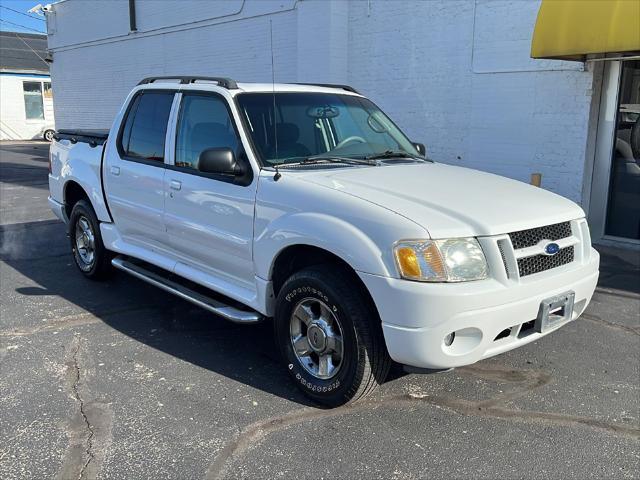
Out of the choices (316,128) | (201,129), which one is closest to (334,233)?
(316,128)

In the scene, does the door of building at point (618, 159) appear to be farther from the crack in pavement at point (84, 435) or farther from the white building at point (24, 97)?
the white building at point (24, 97)

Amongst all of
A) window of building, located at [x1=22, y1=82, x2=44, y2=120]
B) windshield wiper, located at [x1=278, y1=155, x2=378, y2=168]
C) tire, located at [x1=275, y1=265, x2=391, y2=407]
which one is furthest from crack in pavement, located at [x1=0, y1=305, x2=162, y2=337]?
window of building, located at [x1=22, y1=82, x2=44, y2=120]

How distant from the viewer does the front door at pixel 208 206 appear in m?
4.19

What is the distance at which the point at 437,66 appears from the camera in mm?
10539

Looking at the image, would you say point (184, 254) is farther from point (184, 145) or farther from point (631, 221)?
point (631, 221)

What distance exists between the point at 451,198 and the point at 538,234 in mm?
547

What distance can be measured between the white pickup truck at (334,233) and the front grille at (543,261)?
0.01 meters

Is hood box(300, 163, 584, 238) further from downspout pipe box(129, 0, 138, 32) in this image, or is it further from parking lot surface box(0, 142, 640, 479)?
downspout pipe box(129, 0, 138, 32)

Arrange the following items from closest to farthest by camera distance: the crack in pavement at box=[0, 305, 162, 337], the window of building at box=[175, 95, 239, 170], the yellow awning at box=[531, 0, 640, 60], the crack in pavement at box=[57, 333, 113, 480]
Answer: the crack in pavement at box=[57, 333, 113, 480] < the window of building at box=[175, 95, 239, 170] < the crack in pavement at box=[0, 305, 162, 337] < the yellow awning at box=[531, 0, 640, 60]

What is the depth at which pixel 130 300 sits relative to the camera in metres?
5.87

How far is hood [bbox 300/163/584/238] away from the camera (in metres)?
3.37

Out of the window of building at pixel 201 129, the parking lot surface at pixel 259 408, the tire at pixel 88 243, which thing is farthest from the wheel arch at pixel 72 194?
the window of building at pixel 201 129

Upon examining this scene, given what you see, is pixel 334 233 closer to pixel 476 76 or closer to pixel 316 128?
pixel 316 128

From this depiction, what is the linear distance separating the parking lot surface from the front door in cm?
65
